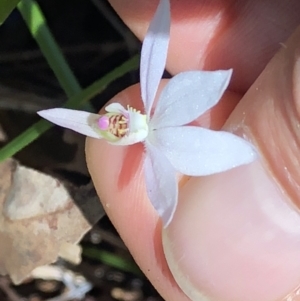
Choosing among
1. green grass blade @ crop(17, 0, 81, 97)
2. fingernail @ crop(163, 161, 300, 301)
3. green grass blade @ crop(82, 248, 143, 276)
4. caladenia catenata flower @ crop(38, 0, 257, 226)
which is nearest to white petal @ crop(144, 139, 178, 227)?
caladenia catenata flower @ crop(38, 0, 257, 226)

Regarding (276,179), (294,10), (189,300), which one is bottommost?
(189,300)

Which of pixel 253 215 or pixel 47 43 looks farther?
pixel 47 43

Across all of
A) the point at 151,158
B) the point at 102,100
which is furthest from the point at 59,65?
the point at 151,158

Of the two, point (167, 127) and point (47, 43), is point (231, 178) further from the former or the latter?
point (47, 43)

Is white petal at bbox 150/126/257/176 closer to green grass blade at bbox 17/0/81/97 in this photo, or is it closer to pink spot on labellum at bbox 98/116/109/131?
pink spot on labellum at bbox 98/116/109/131

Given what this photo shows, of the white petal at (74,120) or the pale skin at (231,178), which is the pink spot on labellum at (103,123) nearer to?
the white petal at (74,120)

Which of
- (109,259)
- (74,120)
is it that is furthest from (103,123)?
(109,259)

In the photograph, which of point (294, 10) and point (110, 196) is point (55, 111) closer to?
point (110, 196)

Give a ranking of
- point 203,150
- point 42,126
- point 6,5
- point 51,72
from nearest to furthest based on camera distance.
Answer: point 203,150 → point 6,5 → point 42,126 → point 51,72
